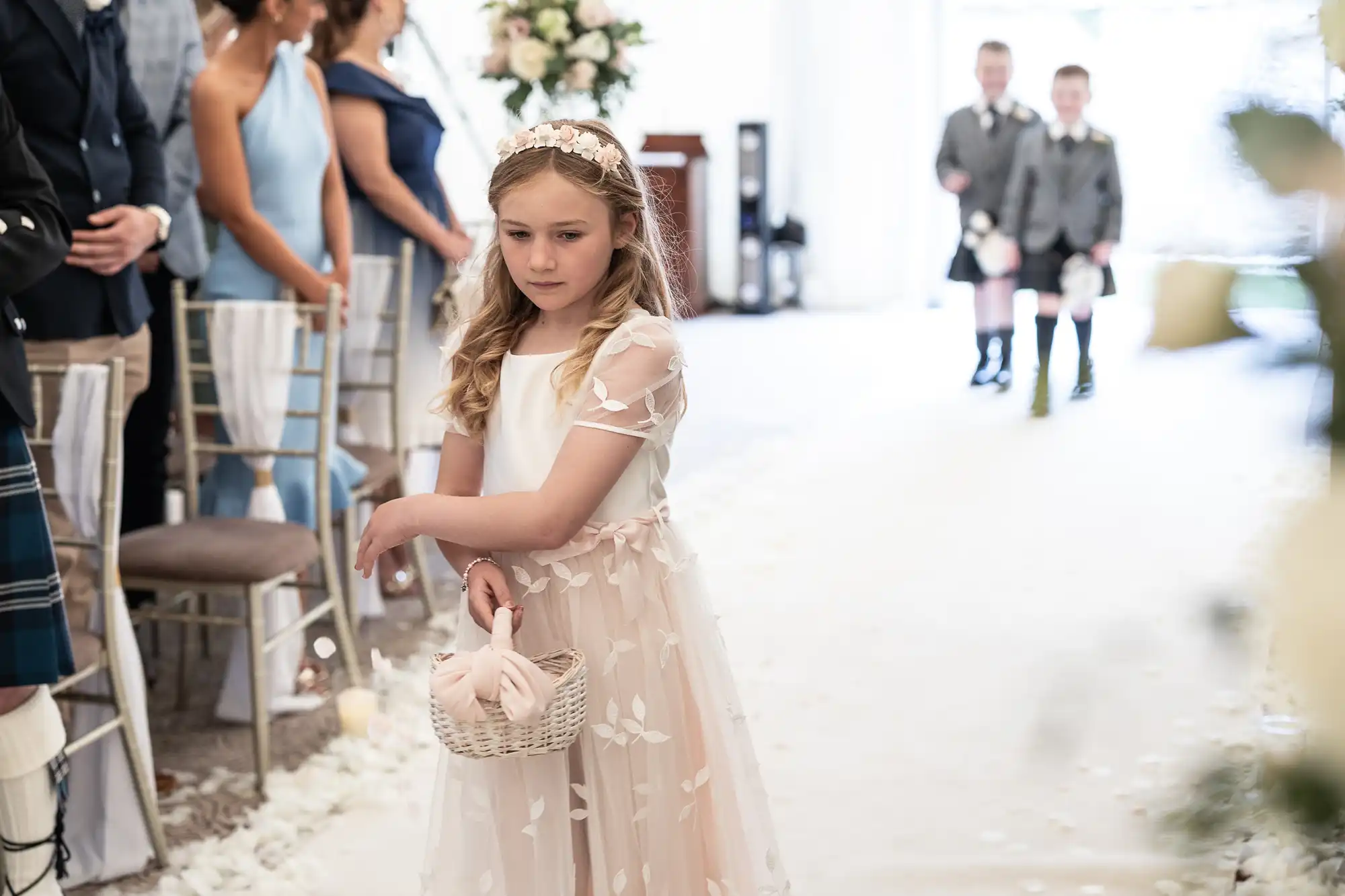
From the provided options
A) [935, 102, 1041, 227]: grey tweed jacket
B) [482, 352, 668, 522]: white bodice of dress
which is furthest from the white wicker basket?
[935, 102, 1041, 227]: grey tweed jacket

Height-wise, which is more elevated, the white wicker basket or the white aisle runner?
the white wicker basket

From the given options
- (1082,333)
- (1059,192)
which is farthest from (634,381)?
(1059,192)

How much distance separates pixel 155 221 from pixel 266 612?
2.84 ft

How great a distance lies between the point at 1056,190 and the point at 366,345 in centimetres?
378

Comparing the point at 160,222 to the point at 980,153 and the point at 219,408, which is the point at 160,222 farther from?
the point at 980,153

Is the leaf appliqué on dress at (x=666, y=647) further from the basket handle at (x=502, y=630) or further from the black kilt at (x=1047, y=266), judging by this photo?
the black kilt at (x=1047, y=266)

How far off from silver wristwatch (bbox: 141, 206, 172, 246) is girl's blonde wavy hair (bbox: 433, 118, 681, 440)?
1.23 m

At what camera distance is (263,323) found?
2.86m

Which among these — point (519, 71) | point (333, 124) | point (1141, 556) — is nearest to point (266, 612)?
point (333, 124)

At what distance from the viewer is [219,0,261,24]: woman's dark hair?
9.66 feet

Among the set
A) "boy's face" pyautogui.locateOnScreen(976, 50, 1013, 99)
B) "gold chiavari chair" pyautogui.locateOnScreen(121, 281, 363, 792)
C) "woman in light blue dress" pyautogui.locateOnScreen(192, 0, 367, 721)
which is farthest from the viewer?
"boy's face" pyautogui.locateOnScreen(976, 50, 1013, 99)

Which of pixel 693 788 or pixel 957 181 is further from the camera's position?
pixel 957 181

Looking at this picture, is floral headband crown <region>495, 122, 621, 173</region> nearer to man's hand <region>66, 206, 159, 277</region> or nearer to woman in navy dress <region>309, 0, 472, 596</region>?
man's hand <region>66, 206, 159, 277</region>

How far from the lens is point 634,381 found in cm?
148
